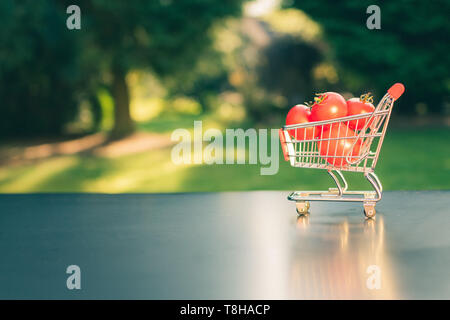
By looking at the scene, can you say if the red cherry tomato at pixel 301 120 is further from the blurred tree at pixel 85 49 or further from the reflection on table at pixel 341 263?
the blurred tree at pixel 85 49

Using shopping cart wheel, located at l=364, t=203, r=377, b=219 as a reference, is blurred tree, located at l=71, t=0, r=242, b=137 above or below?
above

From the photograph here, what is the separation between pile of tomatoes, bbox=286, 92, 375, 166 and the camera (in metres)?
3.99

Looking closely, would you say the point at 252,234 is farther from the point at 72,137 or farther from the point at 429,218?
the point at 72,137

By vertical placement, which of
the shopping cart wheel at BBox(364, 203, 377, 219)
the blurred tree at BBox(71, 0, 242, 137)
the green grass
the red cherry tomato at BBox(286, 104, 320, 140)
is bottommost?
the shopping cart wheel at BBox(364, 203, 377, 219)

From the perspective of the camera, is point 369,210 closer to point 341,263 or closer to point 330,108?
point 330,108

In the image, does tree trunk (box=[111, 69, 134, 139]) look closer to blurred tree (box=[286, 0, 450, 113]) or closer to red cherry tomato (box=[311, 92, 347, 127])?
blurred tree (box=[286, 0, 450, 113])

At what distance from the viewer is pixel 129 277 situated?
2.74 metres

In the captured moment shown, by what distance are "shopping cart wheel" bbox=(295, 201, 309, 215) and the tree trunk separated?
11.9 meters

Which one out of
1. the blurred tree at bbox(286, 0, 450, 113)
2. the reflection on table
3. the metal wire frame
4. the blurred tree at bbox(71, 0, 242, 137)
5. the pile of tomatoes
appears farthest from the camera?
the blurred tree at bbox(286, 0, 450, 113)

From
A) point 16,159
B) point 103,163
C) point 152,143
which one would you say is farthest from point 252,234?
point 152,143

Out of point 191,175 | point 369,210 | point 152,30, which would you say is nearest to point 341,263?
point 369,210

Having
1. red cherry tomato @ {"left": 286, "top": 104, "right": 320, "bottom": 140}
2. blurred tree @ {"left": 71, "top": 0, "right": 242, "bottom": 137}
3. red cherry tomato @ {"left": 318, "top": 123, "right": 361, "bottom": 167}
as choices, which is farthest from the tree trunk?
red cherry tomato @ {"left": 318, "top": 123, "right": 361, "bottom": 167}

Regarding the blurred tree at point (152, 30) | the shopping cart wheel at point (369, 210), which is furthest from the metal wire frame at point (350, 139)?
the blurred tree at point (152, 30)

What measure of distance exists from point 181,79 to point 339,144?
11930 millimetres
